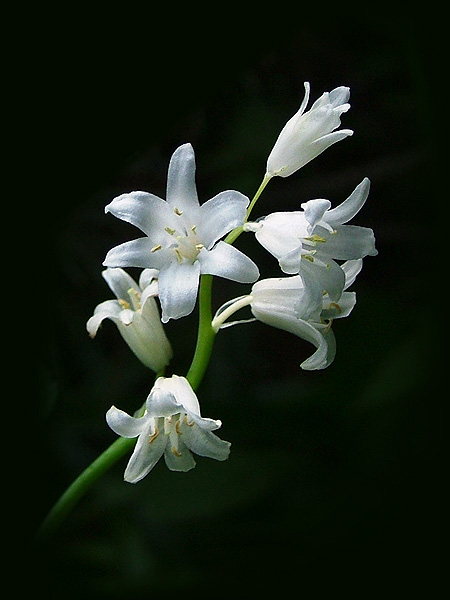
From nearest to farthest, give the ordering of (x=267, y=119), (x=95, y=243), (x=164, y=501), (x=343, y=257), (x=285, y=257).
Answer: (x=285, y=257) < (x=343, y=257) < (x=164, y=501) < (x=267, y=119) < (x=95, y=243)

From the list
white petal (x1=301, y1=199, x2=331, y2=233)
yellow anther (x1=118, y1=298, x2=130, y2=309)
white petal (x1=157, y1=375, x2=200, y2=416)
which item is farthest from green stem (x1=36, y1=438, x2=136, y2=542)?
white petal (x1=301, y1=199, x2=331, y2=233)

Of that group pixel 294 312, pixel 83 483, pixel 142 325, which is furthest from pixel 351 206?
pixel 83 483

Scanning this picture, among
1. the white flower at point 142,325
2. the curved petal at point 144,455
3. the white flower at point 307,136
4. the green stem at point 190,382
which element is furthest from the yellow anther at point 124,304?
the white flower at point 307,136

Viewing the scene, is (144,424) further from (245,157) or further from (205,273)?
(245,157)

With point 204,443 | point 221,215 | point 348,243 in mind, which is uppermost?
point 221,215

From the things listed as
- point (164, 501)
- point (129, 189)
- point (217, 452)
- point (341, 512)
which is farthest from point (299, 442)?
point (129, 189)

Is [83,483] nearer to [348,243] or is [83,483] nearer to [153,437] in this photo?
[153,437]
